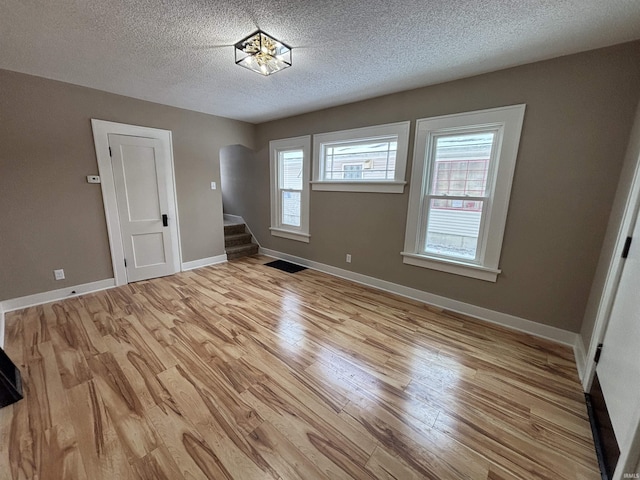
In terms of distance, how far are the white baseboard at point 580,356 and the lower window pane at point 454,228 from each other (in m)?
1.06

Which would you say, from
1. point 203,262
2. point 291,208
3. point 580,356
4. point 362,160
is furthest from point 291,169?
point 580,356

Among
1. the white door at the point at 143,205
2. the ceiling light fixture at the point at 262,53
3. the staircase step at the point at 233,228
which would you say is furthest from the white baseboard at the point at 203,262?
the ceiling light fixture at the point at 262,53

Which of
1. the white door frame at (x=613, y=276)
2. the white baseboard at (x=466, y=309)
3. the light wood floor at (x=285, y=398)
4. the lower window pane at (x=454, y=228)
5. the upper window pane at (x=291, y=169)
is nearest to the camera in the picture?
the light wood floor at (x=285, y=398)

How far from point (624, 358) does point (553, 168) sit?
63.1 inches

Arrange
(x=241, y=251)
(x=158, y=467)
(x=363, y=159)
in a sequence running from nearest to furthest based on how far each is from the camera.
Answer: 1. (x=158, y=467)
2. (x=363, y=159)
3. (x=241, y=251)

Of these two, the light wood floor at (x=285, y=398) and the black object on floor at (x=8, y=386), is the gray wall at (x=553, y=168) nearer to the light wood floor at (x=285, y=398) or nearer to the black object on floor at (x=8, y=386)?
the light wood floor at (x=285, y=398)

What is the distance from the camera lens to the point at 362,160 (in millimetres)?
3412

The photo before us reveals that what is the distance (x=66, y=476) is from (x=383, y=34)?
3.21m

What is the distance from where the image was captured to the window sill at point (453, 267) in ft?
8.43

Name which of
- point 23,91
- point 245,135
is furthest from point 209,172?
point 23,91

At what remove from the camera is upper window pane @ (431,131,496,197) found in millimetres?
2514

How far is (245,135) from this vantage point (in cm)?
453

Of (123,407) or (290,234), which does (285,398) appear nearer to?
(123,407)

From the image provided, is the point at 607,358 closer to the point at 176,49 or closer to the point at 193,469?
the point at 193,469
